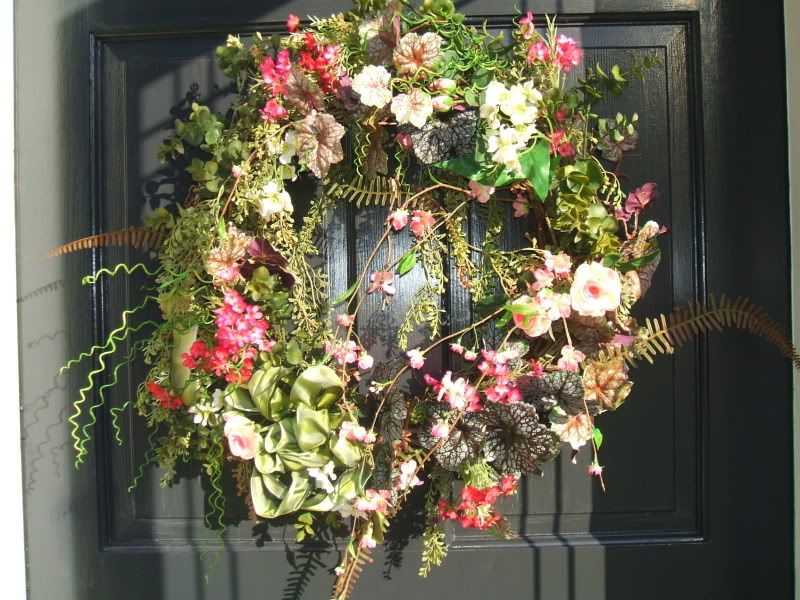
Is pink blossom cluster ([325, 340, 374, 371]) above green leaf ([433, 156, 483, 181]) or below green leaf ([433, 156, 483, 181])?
below

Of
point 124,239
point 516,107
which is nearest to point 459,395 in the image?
point 516,107

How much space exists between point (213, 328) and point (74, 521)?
55cm

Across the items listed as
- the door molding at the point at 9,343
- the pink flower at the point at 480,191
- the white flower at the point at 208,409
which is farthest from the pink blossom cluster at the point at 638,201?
the door molding at the point at 9,343

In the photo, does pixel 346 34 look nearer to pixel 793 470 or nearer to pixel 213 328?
pixel 213 328

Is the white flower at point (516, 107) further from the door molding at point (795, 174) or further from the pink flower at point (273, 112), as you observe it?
the door molding at point (795, 174)

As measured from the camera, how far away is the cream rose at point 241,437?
3.48 ft

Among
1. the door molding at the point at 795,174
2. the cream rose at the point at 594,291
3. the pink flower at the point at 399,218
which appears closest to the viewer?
the cream rose at the point at 594,291

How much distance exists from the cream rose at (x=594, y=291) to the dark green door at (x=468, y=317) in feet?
0.89

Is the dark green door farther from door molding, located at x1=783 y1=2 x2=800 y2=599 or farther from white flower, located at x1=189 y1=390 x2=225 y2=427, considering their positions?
white flower, located at x1=189 y1=390 x2=225 y2=427

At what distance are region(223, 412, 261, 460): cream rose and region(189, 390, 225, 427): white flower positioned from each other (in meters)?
0.04

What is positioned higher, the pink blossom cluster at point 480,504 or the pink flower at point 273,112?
the pink flower at point 273,112

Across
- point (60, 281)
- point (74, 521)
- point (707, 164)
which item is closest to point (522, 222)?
point (707, 164)

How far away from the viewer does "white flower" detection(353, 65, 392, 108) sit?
40.9 inches

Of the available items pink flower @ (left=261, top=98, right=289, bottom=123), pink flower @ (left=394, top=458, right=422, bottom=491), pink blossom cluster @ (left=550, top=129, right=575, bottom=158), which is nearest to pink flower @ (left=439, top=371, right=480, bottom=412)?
pink flower @ (left=394, top=458, right=422, bottom=491)
